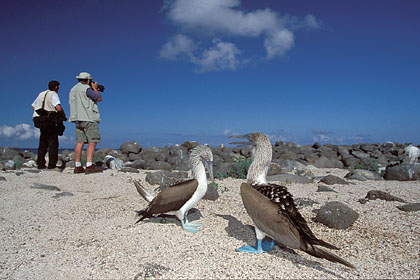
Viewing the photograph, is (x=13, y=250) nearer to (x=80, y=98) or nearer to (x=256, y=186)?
(x=256, y=186)

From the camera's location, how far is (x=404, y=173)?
32.6 ft

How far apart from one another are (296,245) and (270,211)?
484mm

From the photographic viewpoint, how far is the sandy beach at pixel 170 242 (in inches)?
139

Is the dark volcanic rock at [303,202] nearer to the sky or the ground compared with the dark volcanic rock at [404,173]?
nearer to the ground

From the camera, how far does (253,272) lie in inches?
135

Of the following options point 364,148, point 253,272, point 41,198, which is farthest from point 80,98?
point 364,148

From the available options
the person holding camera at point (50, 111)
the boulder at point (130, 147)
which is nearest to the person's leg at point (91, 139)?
the person holding camera at point (50, 111)

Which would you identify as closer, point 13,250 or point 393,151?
point 13,250

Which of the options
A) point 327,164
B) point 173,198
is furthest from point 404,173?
point 173,198

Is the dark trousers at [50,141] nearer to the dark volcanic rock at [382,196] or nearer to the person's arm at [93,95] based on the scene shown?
the person's arm at [93,95]

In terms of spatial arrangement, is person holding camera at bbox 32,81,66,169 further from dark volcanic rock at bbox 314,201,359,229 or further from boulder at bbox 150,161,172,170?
dark volcanic rock at bbox 314,201,359,229

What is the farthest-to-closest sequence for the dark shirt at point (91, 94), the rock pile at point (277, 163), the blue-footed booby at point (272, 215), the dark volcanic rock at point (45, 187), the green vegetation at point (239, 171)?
1. the rock pile at point (277, 163)
2. the green vegetation at point (239, 171)
3. the dark shirt at point (91, 94)
4. the dark volcanic rock at point (45, 187)
5. the blue-footed booby at point (272, 215)

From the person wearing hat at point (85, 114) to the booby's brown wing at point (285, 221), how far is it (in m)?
7.31

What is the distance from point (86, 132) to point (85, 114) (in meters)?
0.57
